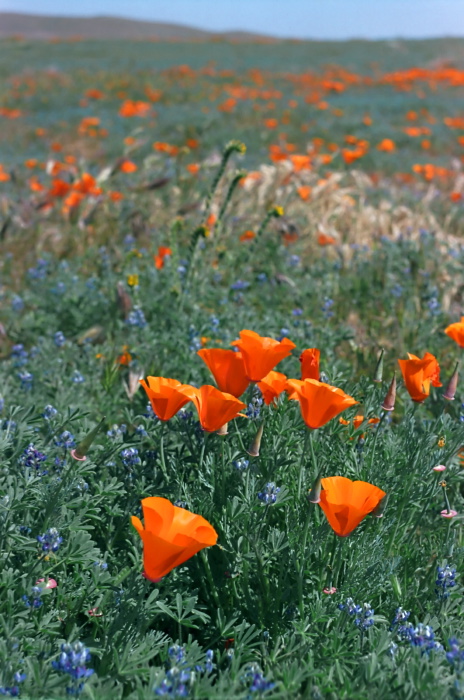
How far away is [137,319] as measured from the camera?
3.19 meters

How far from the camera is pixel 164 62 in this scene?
24.5 m

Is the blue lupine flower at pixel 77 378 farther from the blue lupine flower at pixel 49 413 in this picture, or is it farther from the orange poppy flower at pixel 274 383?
the orange poppy flower at pixel 274 383

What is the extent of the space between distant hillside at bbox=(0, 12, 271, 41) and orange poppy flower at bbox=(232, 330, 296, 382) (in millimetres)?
63869

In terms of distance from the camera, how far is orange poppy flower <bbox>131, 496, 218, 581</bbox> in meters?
1.23

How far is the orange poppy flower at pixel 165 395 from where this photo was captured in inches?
60.6

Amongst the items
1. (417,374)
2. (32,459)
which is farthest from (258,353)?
(32,459)

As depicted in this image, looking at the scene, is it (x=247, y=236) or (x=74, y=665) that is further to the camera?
(x=247, y=236)

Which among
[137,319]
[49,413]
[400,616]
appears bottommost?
[400,616]

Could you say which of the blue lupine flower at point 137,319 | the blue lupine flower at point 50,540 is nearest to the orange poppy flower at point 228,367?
the blue lupine flower at point 50,540

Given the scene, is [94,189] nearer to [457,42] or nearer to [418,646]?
[418,646]

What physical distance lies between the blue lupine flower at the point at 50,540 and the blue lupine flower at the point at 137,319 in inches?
62.3

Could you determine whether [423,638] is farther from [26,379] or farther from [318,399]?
[26,379]

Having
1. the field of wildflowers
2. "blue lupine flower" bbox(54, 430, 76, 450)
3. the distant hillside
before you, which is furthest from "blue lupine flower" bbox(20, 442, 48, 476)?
the distant hillside

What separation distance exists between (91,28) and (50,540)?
6906 cm
